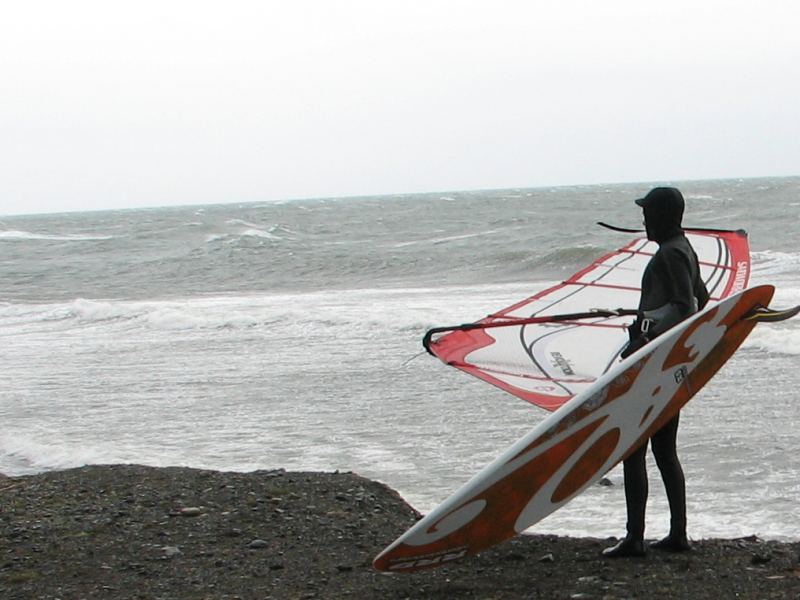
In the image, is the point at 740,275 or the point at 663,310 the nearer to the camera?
the point at 663,310

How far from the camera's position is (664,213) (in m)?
3.68

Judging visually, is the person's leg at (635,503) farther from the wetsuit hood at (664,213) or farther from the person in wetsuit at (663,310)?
the wetsuit hood at (664,213)

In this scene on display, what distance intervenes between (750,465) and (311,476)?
98.0 inches

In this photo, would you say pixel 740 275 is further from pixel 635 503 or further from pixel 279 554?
pixel 279 554

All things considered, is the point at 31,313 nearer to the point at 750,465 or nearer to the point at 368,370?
the point at 368,370

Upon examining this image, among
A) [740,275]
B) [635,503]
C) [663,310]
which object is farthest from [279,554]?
[740,275]

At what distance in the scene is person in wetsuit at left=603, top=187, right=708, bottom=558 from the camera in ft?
12.0

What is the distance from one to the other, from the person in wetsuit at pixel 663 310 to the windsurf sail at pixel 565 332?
1.40 feet

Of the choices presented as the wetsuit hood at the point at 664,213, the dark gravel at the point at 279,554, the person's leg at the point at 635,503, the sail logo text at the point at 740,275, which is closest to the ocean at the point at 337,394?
the dark gravel at the point at 279,554

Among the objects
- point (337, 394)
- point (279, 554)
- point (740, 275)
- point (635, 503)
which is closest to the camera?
point (635, 503)

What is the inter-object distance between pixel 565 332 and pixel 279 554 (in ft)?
6.41

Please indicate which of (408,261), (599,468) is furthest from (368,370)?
(408,261)

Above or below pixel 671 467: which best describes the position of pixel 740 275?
above

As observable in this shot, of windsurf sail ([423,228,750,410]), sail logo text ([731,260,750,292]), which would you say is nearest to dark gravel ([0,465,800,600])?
windsurf sail ([423,228,750,410])
